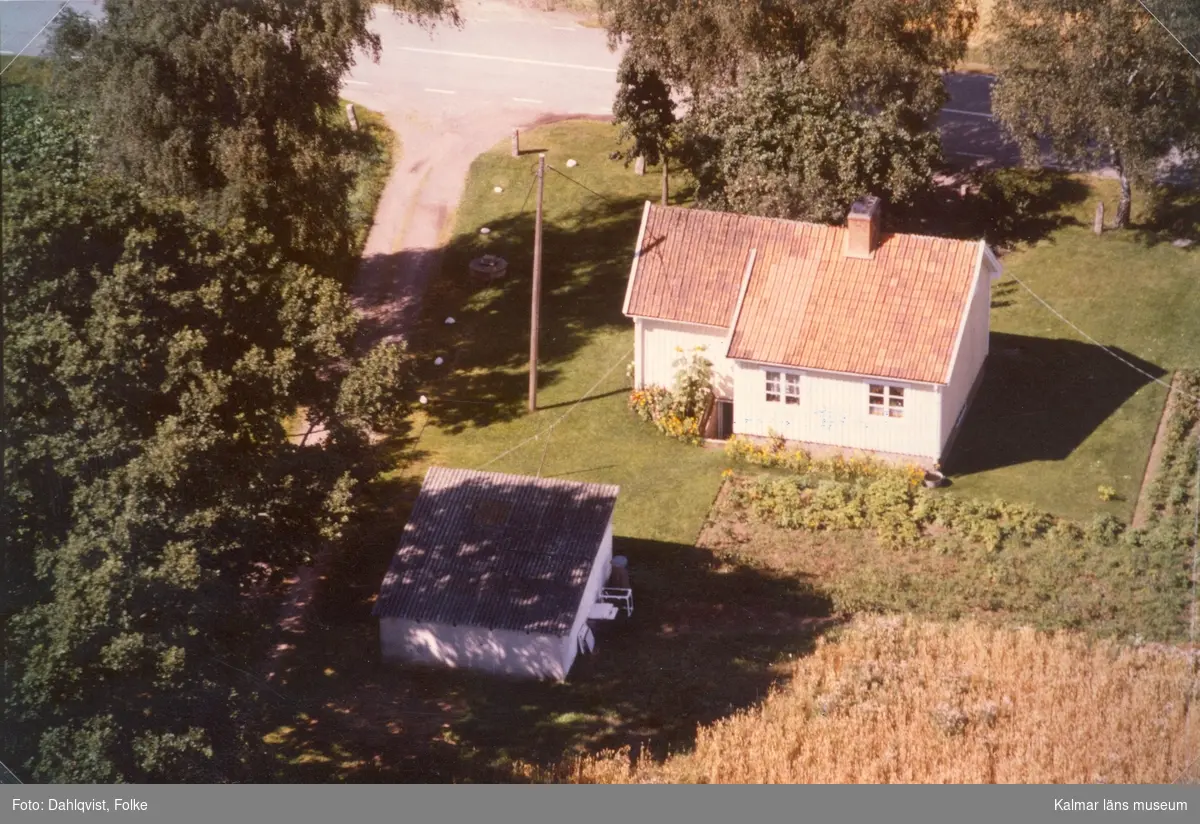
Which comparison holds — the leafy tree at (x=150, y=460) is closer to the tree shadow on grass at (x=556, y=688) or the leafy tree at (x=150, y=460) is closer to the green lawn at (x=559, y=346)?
the tree shadow on grass at (x=556, y=688)

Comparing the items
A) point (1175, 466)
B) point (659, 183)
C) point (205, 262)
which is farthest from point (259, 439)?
point (659, 183)

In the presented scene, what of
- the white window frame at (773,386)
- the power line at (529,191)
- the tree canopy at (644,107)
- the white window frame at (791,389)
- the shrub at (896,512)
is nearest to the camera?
the shrub at (896,512)

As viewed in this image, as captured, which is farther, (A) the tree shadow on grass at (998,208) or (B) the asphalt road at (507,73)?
(B) the asphalt road at (507,73)

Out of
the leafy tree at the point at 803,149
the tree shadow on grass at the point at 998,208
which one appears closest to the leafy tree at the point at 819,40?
the leafy tree at the point at 803,149

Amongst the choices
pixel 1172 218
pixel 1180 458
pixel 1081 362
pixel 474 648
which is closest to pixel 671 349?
pixel 474 648

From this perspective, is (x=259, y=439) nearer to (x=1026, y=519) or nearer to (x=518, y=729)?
(x=518, y=729)

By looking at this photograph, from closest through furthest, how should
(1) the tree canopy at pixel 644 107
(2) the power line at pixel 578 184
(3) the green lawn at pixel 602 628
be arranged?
1. (3) the green lawn at pixel 602 628
2. (1) the tree canopy at pixel 644 107
3. (2) the power line at pixel 578 184
